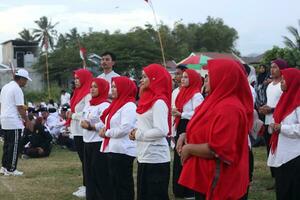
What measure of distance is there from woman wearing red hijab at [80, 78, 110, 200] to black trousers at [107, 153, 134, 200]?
35 centimetres

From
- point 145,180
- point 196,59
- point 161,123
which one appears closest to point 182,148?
point 161,123

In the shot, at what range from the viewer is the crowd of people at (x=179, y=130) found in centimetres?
324

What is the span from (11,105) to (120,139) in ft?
13.4

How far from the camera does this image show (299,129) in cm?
462

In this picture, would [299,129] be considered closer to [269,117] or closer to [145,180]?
[145,180]

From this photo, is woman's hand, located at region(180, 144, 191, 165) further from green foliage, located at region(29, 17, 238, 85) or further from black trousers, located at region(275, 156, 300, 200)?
green foliage, located at region(29, 17, 238, 85)

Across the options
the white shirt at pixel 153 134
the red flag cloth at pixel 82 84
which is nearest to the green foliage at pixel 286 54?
the red flag cloth at pixel 82 84

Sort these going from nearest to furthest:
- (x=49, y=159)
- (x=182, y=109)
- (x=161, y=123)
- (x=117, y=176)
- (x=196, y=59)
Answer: (x=161, y=123) → (x=117, y=176) → (x=182, y=109) → (x=49, y=159) → (x=196, y=59)

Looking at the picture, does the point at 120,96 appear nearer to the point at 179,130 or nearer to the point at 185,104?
the point at 185,104

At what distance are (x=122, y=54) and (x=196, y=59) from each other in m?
14.9

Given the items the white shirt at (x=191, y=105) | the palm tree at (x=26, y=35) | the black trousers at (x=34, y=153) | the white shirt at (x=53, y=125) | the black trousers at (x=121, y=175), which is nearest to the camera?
the black trousers at (x=121, y=175)

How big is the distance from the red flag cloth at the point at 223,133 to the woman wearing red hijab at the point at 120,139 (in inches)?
74.4

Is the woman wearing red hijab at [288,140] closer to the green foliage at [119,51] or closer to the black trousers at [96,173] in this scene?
the black trousers at [96,173]

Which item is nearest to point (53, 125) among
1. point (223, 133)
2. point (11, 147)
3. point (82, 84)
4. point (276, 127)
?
point (11, 147)
